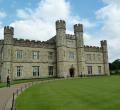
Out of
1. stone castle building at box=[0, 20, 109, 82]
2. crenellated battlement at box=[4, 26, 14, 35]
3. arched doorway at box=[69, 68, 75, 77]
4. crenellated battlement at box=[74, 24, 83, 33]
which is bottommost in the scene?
arched doorway at box=[69, 68, 75, 77]

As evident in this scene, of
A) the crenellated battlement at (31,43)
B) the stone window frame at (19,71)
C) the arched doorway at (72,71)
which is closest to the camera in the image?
the stone window frame at (19,71)

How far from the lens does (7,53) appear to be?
38406mm

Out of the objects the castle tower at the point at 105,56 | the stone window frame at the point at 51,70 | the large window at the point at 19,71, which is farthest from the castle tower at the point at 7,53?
the castle tower at the point at 105,56

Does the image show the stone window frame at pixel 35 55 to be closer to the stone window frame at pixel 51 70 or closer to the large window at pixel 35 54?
the large window at pixel 35 54

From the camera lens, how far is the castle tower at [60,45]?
1693 inches

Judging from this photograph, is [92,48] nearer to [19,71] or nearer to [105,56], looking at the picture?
Result: [105,56]

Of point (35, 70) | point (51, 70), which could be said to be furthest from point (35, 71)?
point (51, 70)

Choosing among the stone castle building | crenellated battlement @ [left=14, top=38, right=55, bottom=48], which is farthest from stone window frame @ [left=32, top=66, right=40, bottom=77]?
crenellated battlement @ [left=14, top=38, right=55, bottom=48]

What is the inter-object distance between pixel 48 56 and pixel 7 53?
9925 millimetres

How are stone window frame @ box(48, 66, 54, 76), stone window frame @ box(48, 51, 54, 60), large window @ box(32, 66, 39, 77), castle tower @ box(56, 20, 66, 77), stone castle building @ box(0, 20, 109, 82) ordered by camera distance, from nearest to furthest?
stone castle building @ box(0, 20, 109, 82)
large window @ box(32, 66, 39, 77)
castle tower @ box(56, 20, 66, 77)
stone window frame @ box(48, 66, 54, 76)
stone window frame @ box(48, 51, 54, 60)

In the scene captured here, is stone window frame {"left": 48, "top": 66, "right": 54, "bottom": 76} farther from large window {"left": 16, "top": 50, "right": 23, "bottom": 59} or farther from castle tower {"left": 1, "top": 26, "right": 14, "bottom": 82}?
castle tower {"left": 1, "top": 26, "right": 14, "bottom": 82}

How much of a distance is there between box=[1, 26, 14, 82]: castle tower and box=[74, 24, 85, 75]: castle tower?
16.7 meters

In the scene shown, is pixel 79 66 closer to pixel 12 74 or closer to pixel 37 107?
pixel 12 74

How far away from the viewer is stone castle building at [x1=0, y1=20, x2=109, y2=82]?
38.9m
